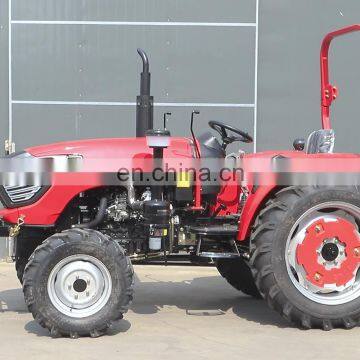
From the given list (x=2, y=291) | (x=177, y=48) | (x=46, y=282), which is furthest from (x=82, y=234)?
(x=177, y=48)

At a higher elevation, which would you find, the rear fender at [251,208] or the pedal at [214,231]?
the rear fender at [251,208]

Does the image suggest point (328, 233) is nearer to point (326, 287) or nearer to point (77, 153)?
point (326, 287)

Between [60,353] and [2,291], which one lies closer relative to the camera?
[60,353]

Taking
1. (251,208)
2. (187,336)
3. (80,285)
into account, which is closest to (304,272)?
(251,208)

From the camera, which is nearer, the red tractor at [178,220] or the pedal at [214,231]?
the red tractor at [178,220]

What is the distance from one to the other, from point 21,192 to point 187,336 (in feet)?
5.48

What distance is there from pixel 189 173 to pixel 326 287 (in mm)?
1337

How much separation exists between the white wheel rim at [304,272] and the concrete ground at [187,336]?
25cm

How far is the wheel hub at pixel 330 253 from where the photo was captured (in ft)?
16.1

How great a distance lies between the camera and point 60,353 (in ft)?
14.3

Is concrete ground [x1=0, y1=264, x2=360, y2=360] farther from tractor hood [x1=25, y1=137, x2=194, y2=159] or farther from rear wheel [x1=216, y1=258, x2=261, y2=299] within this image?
tractor hood [x1=25, y1=137, x2=194, y2=159]

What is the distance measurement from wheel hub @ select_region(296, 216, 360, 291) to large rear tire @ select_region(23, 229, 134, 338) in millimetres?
1321

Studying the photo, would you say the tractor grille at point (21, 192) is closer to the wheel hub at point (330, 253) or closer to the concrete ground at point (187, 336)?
the concrete ground at point (187, 336)

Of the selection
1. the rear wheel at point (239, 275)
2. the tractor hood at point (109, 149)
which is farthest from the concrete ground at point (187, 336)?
the tractor hood at point (109, 149)
